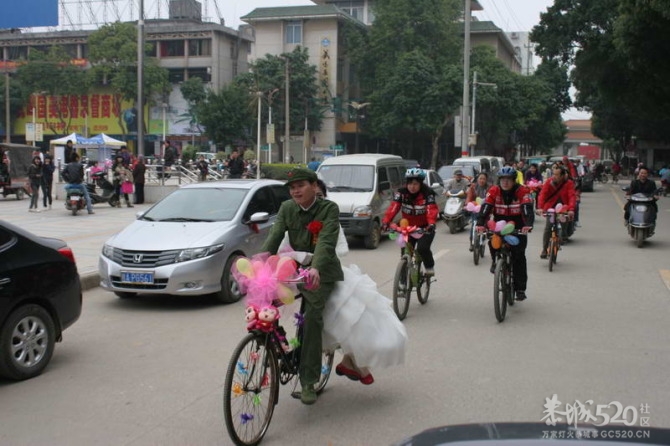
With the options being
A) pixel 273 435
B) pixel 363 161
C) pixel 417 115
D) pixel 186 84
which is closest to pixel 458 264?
pixel 363 161

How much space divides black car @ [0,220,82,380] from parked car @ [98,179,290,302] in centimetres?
191

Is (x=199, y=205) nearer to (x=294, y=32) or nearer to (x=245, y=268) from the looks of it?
(x=245, y=268)

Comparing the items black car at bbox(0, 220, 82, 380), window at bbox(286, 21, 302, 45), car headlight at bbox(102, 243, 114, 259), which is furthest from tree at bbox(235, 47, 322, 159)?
black car at bbox(0, 220, 82, 380)

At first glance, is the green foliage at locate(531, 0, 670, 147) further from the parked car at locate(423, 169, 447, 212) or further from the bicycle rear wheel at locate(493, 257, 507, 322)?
the bicycle rear wheel at locate(493, 257, 507, 322)

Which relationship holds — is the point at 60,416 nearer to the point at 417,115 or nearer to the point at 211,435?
the point at 211,435

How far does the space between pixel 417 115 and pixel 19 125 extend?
45499 mm

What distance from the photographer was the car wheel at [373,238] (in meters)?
14.3

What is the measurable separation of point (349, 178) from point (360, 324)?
10529 millimetres

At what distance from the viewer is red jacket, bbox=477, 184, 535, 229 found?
333 inches

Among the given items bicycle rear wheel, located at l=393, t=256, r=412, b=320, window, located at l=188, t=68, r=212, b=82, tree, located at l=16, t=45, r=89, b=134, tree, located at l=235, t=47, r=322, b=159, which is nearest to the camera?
bicycle rear wheel, located at l=393, t=256, r=412, b=320

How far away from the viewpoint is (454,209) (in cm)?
1762

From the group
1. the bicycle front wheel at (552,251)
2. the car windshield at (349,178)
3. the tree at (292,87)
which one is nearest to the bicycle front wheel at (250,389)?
the bicycle front wheel at (552,251)

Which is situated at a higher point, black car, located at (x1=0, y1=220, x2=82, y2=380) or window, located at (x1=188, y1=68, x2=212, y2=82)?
window, located at (x1=188, y1=68, x2=212, y2=82)

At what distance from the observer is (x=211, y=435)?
4.52 m
